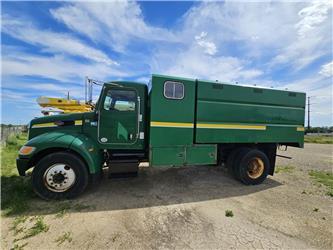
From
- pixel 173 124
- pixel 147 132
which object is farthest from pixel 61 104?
pixel 173 124

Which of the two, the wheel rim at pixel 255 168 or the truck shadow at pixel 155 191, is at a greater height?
the wheel rim at pixel 255 168

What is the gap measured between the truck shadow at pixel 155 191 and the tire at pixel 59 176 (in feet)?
0.62

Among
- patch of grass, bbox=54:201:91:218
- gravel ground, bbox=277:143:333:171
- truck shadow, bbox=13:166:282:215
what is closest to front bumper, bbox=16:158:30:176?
truck shadow, bbox=13:166:282:215

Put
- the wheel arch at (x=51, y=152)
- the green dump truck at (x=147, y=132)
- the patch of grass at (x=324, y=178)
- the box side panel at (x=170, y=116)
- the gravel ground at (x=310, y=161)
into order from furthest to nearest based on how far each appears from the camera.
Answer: the gravel ground at (x=310, y=161)
the patch of grass at (x=324, y=178)
the box side panel at (x=170, y=116)
the wheel arch at (x=51, y=152)
the green dump truck at (x=147, y=132)

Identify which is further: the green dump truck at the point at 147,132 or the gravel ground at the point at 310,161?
the gravel ground at the point at 310,161

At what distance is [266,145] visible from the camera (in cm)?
617

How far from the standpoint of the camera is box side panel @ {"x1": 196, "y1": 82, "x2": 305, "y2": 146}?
522 centimetres

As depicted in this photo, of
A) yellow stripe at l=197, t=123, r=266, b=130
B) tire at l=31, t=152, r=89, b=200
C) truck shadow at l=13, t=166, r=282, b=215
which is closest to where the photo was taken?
truck shadow at l=13, t=166, r=282, b=215

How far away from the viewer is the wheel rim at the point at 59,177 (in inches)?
171

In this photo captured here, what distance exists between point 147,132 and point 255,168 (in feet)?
11.0

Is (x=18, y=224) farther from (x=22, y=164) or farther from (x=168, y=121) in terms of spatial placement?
(x=168, y=121)

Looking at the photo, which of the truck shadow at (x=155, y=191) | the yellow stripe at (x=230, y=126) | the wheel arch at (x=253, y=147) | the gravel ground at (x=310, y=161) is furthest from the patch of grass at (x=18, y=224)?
the gravel ground at (x=310, y=161)

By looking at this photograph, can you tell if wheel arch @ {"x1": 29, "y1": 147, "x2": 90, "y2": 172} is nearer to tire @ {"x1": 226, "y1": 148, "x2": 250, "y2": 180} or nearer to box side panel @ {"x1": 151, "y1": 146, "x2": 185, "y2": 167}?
box side panel @ {"x1": 151, "y1": 146, "x2": 185, "y2": 167}

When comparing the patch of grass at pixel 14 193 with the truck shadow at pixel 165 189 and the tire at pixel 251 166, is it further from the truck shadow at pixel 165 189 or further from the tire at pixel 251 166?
the tire at pixel 251 166
